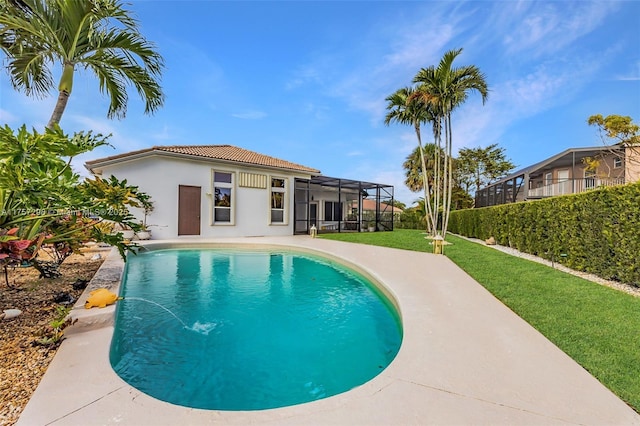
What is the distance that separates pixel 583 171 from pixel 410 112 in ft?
46.8

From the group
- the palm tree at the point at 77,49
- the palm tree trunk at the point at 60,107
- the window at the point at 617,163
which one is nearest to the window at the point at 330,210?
the palm tree at the point at 77,49

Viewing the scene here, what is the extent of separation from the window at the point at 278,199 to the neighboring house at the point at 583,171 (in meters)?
15.9

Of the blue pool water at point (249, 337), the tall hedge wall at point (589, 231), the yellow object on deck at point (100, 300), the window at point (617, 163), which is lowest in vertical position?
the blue pool water at point (249, 337)

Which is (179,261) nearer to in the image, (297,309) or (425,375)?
(297,309)

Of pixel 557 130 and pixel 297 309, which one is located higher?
pixel 557 130

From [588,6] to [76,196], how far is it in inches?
531

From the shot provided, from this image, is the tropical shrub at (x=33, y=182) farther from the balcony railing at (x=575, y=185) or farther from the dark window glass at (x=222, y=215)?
the balcony railing at (x=575, y=185)

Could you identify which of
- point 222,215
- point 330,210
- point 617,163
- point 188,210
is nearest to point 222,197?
point 222,215

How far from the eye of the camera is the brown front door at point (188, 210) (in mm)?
14281

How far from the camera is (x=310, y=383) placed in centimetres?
294

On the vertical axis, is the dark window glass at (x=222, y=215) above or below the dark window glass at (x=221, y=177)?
below

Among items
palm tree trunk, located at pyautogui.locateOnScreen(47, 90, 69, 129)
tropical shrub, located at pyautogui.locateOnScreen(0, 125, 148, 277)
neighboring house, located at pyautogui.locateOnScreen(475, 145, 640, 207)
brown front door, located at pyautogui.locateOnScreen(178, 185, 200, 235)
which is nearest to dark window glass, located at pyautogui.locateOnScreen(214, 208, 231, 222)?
brown front door, located at pyautogui.locateOnScreen(178, 185, 200, 235)

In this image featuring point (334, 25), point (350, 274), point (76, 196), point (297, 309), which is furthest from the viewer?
point (334, 25)

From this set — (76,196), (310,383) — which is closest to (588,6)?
(310,383)
